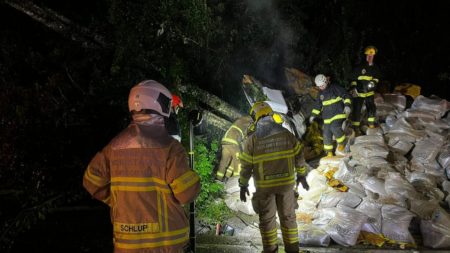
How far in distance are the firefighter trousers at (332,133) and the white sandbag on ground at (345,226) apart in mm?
2512

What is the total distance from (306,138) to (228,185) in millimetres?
2609

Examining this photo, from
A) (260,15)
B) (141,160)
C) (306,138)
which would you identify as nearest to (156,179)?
(141,160)

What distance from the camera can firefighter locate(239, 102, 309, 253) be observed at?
406cm

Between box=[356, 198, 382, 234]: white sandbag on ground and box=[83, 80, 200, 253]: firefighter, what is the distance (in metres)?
3.11

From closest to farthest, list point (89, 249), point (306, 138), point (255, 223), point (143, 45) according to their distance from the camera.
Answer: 1. point (89, 249)
2. point (255, 223)
3. point (143, 45)
4. point (306, 138)

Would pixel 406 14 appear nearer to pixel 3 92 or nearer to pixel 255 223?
pixel 255 223

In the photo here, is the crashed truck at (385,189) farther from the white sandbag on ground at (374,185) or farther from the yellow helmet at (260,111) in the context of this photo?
the yellow helmet at (260,111)

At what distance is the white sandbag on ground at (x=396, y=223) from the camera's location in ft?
15.1

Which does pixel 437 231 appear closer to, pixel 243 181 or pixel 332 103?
pixel 243 181

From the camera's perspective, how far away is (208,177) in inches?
225

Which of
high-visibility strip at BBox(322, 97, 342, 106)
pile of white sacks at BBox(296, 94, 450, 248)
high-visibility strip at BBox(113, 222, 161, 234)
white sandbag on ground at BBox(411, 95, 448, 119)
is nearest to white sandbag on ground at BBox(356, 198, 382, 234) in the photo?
pile of white sacks at BBox(296, 94, 450, 248)

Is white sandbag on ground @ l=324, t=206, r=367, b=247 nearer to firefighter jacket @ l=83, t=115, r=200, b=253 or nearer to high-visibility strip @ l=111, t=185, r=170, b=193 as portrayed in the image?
firefighter jacket @ l=83, t=115, r=200, b=253

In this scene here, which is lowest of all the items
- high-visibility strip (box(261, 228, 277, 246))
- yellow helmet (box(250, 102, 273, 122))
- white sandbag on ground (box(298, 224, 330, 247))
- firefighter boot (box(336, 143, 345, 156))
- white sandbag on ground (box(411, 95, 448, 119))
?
white sandbag on ground (box(298, 224, 330, 247))

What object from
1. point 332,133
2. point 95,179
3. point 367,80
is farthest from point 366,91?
point 95,179
